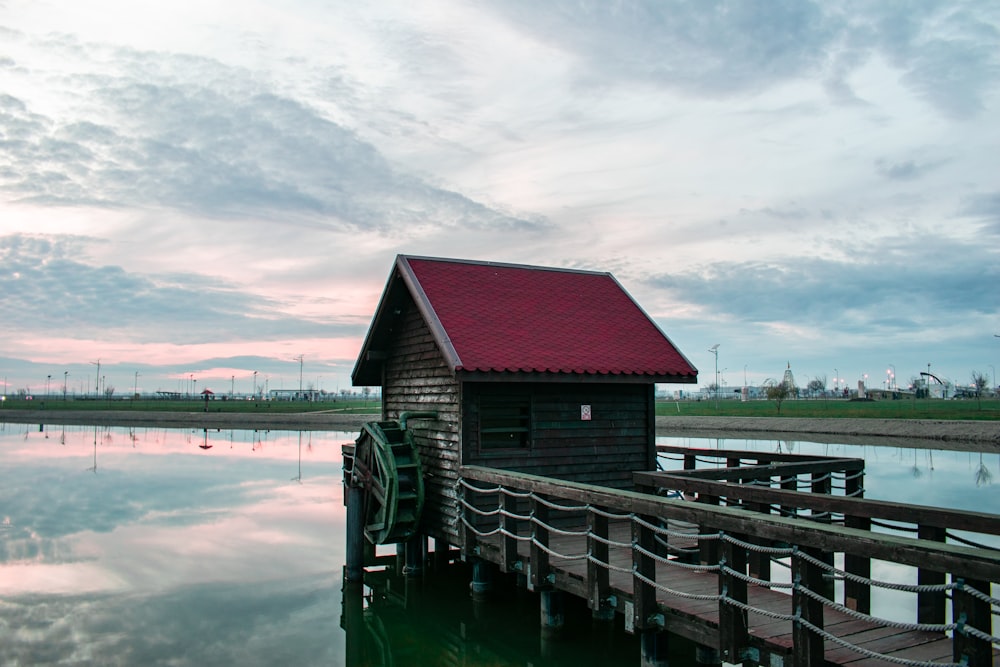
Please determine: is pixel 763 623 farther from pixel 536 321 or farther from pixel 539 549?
pixel 536 321

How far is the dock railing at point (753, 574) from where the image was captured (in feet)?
17.2

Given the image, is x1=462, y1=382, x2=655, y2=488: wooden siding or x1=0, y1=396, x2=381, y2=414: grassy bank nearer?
x1=462, y1=382, x2=655, y2=488: wooden siding

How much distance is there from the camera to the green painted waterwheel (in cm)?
1283

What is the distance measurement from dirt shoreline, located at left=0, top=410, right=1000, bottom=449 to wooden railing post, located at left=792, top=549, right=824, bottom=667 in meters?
46.4

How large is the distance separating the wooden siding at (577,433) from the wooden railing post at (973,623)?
7697 mm

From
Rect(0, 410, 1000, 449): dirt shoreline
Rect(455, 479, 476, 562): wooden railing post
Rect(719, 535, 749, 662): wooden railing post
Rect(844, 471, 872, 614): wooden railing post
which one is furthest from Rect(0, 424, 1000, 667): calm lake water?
Rect(0, 410, 1000, 449): dirt shoreline

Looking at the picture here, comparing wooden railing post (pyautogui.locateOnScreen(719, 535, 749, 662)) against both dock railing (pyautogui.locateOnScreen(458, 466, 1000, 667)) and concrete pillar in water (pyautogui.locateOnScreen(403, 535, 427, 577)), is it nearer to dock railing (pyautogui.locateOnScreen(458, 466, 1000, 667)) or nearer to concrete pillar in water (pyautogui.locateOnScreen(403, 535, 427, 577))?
dock railing (pyautogui.locateOnScreen(458, 466, 1000, 667))

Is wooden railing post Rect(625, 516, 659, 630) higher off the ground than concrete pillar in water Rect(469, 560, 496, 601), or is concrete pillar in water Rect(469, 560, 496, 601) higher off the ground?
wooden railing post Rect(625, 516, 659, 630)

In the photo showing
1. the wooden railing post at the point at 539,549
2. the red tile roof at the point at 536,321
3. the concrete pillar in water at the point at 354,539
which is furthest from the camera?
the concrete pillar in water at the point at 354,539

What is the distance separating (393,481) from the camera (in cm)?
1273

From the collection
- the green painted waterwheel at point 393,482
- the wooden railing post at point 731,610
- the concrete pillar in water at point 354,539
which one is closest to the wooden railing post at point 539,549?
the wooden railing post at point 731,610

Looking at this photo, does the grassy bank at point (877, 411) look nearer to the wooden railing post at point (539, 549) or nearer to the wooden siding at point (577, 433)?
the wooden siding at point (577, 433)

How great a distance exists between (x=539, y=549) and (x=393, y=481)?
3.89 meters

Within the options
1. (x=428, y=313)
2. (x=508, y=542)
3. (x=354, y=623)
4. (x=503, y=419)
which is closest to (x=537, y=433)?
(x=503, y=419)
